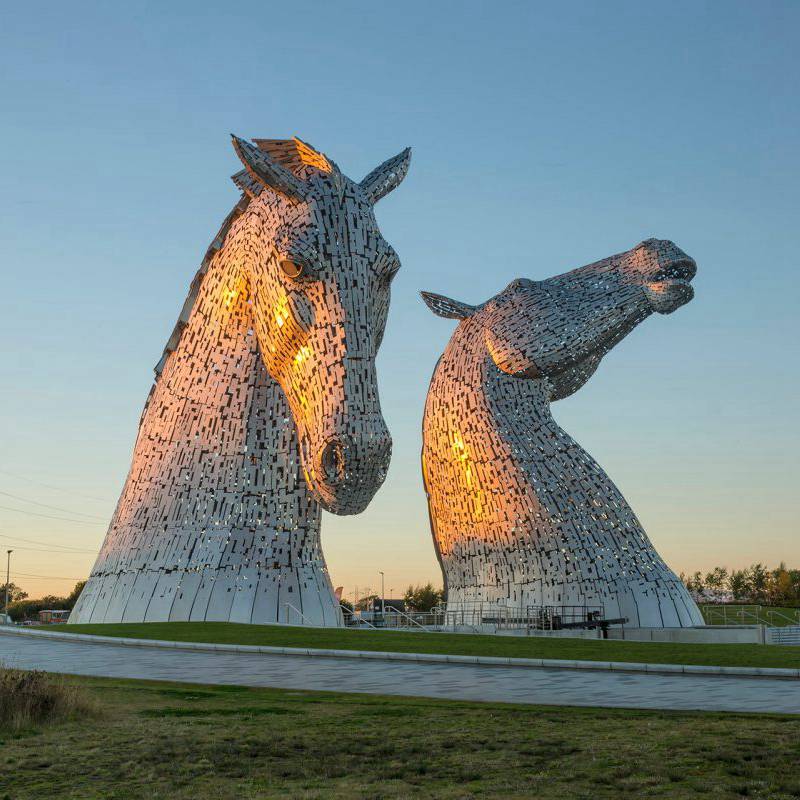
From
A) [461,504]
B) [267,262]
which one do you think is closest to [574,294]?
[461,504]

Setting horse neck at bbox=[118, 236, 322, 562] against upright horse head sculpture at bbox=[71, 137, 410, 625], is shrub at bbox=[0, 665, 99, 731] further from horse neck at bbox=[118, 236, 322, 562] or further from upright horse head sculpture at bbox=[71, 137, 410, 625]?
horse neck at bbox=[118, 236, 322, 562]

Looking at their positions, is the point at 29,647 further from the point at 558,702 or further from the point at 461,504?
the point at 461,504

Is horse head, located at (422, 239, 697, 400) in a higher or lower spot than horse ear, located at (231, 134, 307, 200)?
higher

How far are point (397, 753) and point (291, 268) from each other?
465 cm

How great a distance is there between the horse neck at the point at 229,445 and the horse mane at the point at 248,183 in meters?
0.13

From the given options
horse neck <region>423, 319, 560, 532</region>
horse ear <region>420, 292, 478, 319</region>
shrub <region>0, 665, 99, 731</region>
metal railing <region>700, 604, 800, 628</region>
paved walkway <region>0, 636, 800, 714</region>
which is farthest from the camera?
metal railing <region>700, 604, 800, 628</region>

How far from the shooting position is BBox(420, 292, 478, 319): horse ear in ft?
77.8

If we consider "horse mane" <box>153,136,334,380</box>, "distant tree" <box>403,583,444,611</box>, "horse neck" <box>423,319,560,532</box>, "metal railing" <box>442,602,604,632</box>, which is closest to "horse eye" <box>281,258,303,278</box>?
"horse mane" <box>153,136,334,380</box>

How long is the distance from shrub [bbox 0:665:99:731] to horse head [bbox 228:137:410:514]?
2713 millimetres

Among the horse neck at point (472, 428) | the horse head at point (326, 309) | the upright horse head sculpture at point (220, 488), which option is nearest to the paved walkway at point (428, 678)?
the upright horse head sculpture at point (220, 488)

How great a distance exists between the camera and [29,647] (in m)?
10.7

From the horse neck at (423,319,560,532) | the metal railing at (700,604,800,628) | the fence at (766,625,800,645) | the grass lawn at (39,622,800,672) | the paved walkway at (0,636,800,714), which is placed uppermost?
the horse neck at (423,319,560,532)

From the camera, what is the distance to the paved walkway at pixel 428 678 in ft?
22.7

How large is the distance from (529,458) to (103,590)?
11.3 metres
